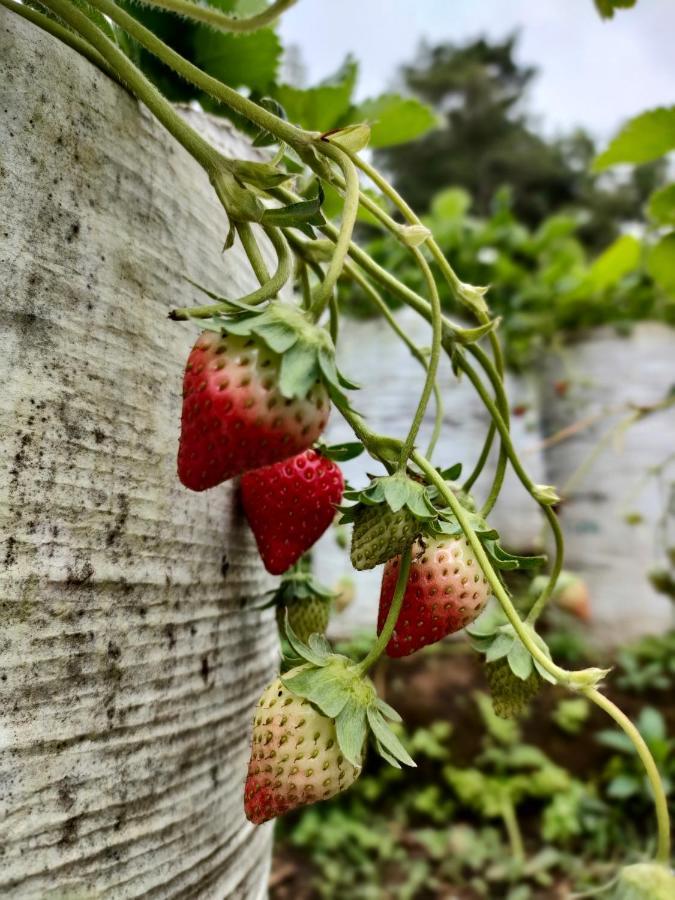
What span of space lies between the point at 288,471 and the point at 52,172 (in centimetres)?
20

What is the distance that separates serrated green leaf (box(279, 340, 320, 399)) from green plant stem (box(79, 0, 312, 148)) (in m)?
0.12

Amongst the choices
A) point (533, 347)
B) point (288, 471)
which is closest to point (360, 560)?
point (288, 471)

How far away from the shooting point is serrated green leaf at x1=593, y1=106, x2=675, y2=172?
2.64 ft

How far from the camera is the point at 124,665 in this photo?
1.17ft

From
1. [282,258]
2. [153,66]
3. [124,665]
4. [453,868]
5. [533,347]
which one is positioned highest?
[533,347]

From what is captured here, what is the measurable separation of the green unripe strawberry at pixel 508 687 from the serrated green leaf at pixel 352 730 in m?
0.11

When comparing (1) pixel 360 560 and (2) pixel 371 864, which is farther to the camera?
(2) pixel 371 864

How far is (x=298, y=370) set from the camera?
30 centimetres

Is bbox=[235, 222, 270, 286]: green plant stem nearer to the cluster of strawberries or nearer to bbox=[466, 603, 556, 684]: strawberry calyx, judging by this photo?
the cluster of strawberries

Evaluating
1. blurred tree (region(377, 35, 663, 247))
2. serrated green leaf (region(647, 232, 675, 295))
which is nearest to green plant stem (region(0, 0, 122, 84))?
serrated green leaf (region(647, 232, 675, 295))

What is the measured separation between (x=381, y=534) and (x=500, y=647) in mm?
142

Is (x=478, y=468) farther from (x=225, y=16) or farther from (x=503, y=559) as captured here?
(x=225, y=16)

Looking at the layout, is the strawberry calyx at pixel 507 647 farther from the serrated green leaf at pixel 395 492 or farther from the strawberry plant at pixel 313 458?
the serrated green leaf at pixel 395 492

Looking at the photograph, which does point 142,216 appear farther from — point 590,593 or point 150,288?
point 590,593
